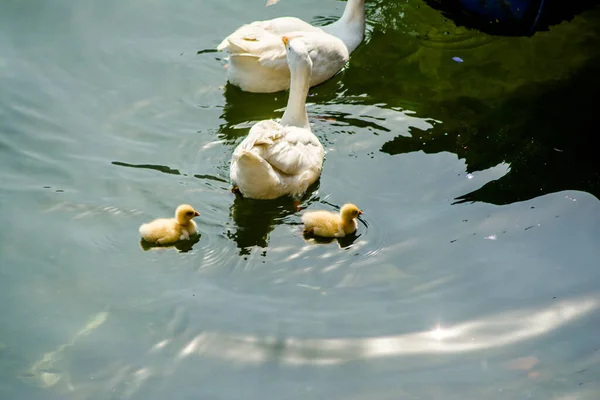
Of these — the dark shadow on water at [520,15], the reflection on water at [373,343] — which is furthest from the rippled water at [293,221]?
the dark shadow on water at [520,15]

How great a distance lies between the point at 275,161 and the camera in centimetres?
518

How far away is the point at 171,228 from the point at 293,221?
0.76 meters

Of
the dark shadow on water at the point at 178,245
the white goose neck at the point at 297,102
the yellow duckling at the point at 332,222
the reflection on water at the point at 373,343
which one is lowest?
the reflection on water at the point at 373,343

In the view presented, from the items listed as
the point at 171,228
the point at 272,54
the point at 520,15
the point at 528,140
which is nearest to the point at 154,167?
the point at 171,228

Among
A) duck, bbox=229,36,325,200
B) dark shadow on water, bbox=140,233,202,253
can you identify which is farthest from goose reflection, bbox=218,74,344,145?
dark shadow on water, bbox=140,233,202,253

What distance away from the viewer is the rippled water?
4.22m

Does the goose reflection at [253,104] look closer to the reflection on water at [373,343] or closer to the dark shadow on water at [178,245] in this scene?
the dark shadow on water at [178,245]

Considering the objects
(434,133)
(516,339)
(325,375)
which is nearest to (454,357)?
(516,339)

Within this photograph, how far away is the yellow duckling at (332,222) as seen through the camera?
492 centimetres

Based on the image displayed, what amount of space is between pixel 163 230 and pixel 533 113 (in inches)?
117

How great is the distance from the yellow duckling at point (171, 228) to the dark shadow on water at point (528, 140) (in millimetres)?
1632

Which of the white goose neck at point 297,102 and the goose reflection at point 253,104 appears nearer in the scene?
the white goose neck at point 297,102

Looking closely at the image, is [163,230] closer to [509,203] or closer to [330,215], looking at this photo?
[330,215]

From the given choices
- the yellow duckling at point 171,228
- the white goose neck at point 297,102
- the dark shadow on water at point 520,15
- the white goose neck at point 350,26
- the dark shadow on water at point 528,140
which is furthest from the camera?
the white goose neck at point 350,26
